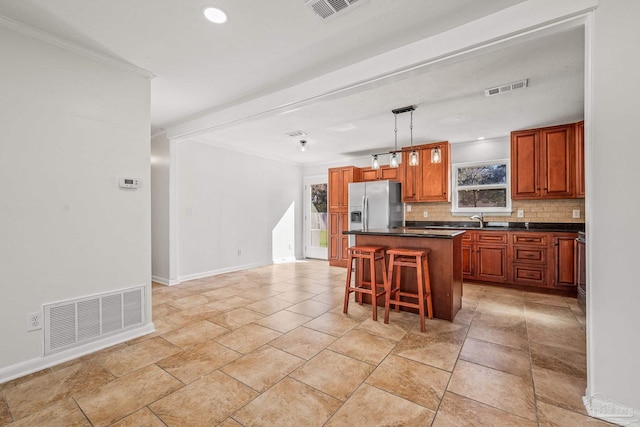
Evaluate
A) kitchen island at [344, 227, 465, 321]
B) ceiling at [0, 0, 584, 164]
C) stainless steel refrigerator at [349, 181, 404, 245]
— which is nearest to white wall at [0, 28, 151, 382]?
ceiling at [0, 0, 584, 164]

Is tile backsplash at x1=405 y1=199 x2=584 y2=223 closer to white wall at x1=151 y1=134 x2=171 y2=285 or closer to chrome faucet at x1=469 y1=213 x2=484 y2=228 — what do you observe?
chrome faucet at x1=469 y1=213 x2=484 y2=228

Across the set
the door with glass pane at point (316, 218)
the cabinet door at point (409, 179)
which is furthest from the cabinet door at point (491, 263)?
the door with glass pane at point (316, 218)

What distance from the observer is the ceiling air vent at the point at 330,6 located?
184 cm

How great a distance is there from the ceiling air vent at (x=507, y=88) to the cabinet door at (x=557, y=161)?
1883 millimetres

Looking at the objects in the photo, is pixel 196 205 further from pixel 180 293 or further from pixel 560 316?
pixel 560 316

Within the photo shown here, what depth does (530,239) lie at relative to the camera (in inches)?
170

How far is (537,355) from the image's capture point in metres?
2.32

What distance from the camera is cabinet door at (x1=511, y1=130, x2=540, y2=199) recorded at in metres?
4.47

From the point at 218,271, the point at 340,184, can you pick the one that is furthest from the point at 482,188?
the point at 218,271

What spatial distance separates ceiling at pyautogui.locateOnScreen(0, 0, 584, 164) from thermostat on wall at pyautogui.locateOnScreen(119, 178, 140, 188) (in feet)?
3.55

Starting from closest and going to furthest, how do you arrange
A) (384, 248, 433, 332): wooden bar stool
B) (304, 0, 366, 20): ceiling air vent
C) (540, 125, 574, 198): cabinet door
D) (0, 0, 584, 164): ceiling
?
(304, 0, 366, 20): ceiling air vent → (0, 0, 584, 164): ceiling → (384, 248, 433, 332): wooden bar stool → (540, 125, 574, 198): cabinet door

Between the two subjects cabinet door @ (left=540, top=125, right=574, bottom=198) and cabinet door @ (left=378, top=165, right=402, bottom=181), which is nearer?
cabinet door @ (left=540, top=125, right=574, bottom=198)

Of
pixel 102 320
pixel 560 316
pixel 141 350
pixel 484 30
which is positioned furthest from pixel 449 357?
pixel 102 320

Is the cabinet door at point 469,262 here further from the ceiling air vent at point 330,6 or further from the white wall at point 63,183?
the white wall at point 63,183
